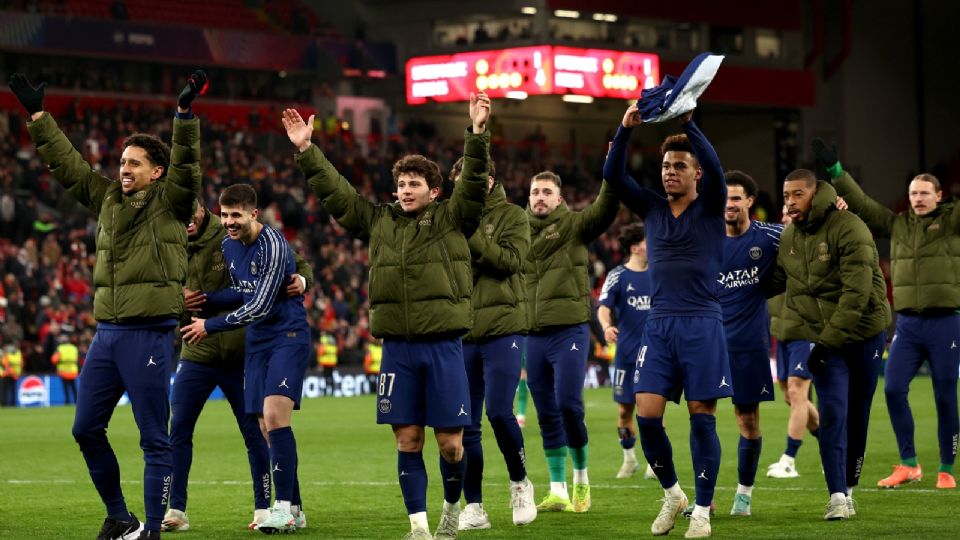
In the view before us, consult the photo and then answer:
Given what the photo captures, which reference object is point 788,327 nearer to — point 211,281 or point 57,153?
point 211,281

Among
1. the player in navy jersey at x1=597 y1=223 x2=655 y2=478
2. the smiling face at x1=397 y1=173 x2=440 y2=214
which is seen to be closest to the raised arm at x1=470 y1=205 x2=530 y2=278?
the smiling face at x1=397 y1=173 x2=440 y2=214

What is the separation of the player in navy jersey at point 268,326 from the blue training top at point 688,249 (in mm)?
2445

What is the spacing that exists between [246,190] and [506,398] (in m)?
2.34

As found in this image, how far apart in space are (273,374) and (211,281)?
0.99 metres

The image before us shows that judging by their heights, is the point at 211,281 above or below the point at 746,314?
above

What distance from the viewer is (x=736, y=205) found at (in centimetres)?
1217

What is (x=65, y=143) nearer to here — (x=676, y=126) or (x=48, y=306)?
(x=48, y=306)

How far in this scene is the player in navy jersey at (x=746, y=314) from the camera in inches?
475

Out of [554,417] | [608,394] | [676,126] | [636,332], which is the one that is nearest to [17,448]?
[636,332]

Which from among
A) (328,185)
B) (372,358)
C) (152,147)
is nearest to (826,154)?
(328,185)

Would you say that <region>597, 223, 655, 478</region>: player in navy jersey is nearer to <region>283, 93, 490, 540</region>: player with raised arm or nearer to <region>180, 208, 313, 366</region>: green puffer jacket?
<region>180, 208, 313, 366</region>: green puffer jacket

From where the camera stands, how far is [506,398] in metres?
11.9

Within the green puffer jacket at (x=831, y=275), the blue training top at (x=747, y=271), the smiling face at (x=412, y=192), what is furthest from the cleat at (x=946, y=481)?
the smiling face at (x=412, y=192)

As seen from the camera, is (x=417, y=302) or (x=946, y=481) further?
(x=946, y=481)
